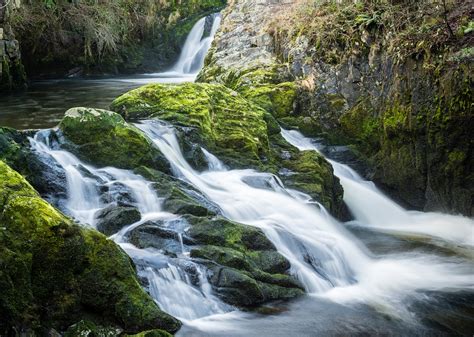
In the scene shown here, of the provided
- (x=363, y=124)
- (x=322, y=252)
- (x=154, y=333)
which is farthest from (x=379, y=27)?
(x=154, y=333)

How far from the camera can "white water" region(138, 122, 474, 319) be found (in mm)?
6117

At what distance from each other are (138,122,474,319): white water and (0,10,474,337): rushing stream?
0.01 meters

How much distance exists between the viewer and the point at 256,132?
9.45 metres

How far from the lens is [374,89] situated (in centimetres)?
1043

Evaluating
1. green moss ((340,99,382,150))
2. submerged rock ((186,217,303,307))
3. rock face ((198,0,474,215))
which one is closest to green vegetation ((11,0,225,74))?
rock face ((198,0,474,215))

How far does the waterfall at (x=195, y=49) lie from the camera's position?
21672 mm

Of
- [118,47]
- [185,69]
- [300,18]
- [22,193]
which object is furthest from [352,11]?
[118,47]

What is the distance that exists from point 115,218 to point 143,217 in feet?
1.19

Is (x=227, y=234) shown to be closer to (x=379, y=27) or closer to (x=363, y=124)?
(x=363, y=124)

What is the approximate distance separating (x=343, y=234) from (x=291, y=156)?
2.15 meters

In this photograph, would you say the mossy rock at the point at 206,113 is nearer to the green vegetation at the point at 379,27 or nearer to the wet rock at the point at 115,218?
the green vegetation at the point at 379,27

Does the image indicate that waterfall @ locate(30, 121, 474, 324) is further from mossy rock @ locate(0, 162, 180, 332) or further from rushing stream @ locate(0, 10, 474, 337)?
mossy rock @ locate(0, 162, 180, 332)

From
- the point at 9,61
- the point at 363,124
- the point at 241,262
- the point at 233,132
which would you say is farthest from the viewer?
the point at 9,61

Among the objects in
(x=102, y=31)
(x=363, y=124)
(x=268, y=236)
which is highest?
(x=102, y=31)
